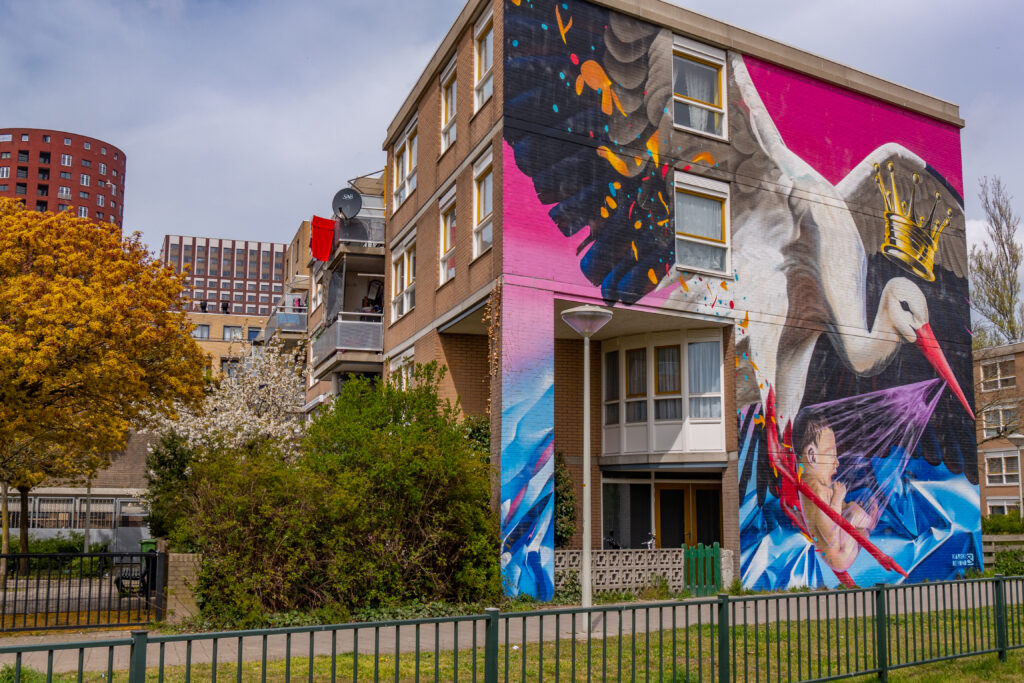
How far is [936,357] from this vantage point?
2266cm

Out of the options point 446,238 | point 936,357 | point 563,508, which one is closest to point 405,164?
point 446,238

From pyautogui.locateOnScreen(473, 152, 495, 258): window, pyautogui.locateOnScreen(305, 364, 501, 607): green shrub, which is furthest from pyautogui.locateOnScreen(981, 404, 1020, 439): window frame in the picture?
pyautogui.locateOnScreen(305, 364, 501, 607): green shrub

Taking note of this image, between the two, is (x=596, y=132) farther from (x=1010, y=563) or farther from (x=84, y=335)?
(x=1010, y=563)

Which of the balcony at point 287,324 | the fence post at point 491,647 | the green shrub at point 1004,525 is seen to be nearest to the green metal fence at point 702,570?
the fence post at point 491,647

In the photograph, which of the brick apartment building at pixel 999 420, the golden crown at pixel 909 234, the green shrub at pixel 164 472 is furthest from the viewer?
the brick apartment building at pixel 999 420

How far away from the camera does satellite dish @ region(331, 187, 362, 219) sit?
88.0 ft

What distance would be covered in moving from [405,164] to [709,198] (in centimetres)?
872

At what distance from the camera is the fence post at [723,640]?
7938mm

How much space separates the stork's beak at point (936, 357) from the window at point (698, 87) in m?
7.14

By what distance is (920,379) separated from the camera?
22.2 metres

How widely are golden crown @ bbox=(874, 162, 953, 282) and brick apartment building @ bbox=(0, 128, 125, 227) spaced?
13024cm

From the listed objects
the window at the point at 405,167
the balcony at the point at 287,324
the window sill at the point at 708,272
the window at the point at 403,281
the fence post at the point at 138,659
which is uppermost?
the window at the point at 405,167

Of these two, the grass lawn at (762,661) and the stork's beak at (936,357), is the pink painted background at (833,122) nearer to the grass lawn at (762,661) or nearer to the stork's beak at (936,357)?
the stork's beak at (936,357)

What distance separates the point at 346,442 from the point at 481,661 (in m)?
6.20
